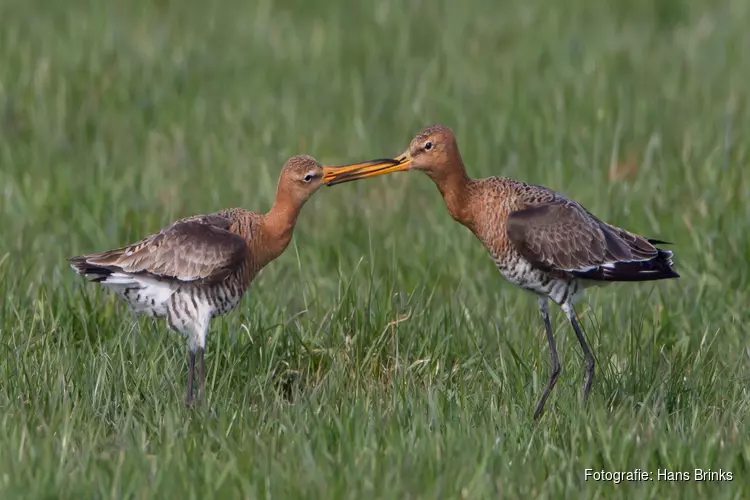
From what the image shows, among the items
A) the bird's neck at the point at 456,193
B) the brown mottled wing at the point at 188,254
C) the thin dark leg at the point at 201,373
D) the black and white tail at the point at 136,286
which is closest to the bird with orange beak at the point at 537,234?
the bird's neck at the point at 456,193

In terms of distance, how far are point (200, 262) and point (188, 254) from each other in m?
0.07

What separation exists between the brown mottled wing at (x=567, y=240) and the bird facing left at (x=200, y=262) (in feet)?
3.22

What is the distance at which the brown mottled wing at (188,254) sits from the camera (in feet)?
20.3

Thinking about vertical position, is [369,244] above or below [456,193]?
below

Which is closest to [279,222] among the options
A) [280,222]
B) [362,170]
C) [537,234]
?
[280,222]

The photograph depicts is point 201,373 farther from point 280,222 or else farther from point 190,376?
point 280,222

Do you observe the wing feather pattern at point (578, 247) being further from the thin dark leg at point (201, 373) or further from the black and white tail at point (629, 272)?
the thin dark leg at point (201, 373)

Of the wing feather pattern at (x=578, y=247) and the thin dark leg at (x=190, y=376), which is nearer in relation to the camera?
the thin dark leg at (x=190, y=376)

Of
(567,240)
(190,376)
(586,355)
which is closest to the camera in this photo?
(190,376)

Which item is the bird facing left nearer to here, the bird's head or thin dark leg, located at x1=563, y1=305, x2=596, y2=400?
the bird's head

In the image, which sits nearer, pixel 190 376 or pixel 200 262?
pixel 190 376

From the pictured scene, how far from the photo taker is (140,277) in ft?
20.8

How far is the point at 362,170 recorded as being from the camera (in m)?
6.62

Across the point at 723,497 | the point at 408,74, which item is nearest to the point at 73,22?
the point at 408,74
